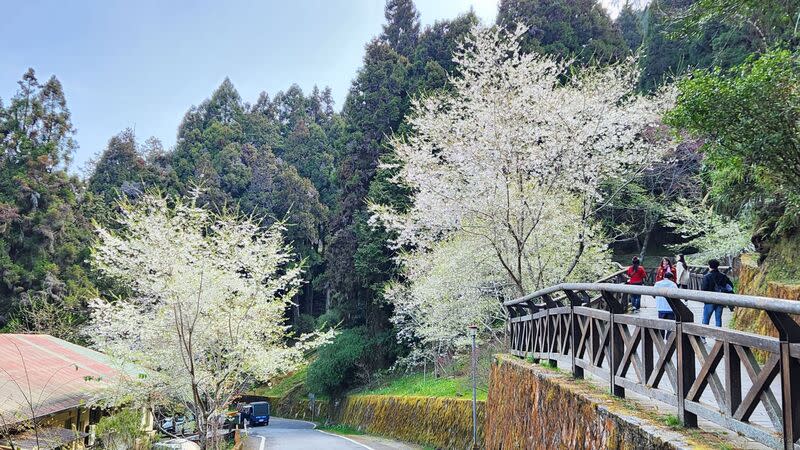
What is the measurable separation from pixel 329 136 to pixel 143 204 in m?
57.4

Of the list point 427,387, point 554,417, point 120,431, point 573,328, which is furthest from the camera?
point 427,387

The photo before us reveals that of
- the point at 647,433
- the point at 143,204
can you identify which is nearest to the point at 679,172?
the point at 143,204

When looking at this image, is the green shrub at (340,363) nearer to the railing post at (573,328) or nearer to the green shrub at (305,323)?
the green shrub at (305,323)

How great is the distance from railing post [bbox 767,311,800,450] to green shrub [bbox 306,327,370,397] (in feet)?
110

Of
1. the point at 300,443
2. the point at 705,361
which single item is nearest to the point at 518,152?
the point at 705,361

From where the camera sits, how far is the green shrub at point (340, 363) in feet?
118

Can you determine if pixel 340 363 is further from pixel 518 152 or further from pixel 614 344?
pixel 614 344

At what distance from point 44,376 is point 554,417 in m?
14.4

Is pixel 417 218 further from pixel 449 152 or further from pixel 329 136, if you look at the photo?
pixel 329 136

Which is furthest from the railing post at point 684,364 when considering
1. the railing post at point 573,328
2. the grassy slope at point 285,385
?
the grassy slope at point 285,385

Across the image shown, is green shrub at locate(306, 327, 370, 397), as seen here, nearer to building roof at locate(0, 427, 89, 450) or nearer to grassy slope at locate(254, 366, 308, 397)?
grassy slope at locate(254, 366, 308, 397)

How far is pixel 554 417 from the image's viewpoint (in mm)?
6859

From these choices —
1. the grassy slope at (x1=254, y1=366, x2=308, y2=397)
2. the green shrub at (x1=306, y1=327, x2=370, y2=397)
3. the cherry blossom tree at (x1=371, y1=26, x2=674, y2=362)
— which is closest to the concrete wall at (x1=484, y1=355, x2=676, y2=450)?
the cherry blossom tree at (x1=371, y1=26, x2=674, y2=362)

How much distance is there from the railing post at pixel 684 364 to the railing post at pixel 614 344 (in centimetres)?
134
